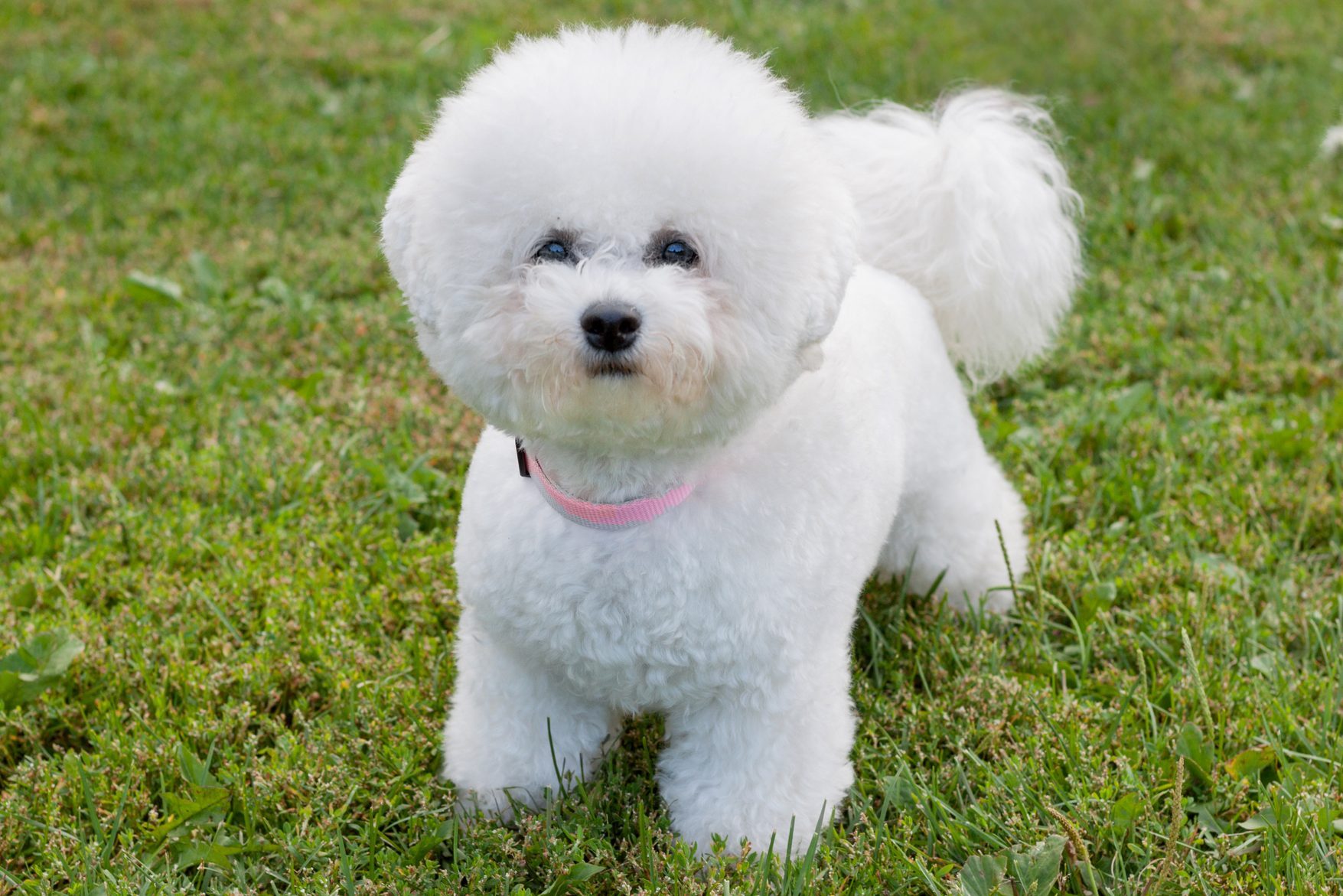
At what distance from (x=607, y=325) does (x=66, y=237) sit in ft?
12.2

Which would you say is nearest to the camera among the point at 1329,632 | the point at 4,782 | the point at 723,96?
the point at 723,96

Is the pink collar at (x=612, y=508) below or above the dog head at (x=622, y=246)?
below

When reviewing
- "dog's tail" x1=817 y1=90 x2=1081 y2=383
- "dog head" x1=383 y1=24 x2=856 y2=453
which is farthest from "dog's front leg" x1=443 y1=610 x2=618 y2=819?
"dog's tail" x1=817 y1=90 x2=1081 y2=383

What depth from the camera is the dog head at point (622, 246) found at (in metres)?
1.76

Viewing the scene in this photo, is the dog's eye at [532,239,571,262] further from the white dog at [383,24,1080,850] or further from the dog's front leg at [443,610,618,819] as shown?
the dog's front leg at [443,610,618,819]

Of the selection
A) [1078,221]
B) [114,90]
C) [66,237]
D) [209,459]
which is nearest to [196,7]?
[114,90]

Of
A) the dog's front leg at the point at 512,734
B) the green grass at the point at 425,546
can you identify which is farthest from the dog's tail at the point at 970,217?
the dog's front leg at the point at 512,734

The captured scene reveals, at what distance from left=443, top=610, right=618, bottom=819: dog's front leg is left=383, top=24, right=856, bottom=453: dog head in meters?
0.62

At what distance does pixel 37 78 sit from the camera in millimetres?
5777

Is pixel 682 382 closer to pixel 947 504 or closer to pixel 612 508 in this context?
pixel 612 508

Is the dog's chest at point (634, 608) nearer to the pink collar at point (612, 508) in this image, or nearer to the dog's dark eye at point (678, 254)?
the pink collar at point (612, 508)

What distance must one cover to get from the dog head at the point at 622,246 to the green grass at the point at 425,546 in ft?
2.52

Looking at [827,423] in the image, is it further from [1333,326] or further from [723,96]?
[1333,326]

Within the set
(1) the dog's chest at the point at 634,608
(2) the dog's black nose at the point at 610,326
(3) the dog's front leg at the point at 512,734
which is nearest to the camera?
(2) the dog's black nose at the point at 610,326
